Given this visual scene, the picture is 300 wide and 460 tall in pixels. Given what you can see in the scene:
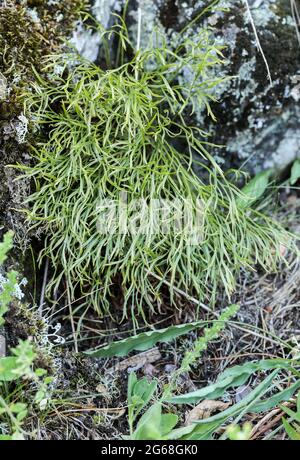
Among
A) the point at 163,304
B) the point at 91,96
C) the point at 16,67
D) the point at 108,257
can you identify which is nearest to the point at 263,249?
the point at 163,304

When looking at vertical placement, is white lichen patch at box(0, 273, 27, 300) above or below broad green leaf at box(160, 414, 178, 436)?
above

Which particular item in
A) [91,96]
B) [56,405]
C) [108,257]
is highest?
[91,96]

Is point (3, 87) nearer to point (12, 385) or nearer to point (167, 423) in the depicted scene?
point (12, 385)

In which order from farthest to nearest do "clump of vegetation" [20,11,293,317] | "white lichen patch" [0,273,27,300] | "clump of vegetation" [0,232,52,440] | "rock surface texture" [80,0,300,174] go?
"rock surface texture" [80,0,300,174] → "clump of vegetation" [20,11,293,317] → "white lichen patch" [0,273,27,300] → "clump of vegetation" [0,232,52,440]

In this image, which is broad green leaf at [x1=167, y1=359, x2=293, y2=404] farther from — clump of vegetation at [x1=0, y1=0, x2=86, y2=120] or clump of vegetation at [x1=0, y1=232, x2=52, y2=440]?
clump of vegetation at [x1=0, y1=0, x2=86, y2=120]

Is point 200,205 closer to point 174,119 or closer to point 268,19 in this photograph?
point 174,119

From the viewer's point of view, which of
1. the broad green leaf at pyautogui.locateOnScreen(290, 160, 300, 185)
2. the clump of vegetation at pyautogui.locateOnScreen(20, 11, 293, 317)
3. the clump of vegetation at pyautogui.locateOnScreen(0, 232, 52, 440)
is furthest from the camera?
the broad green leaf at pyautogui.locateOnScreen(290, 160, 300, 185)

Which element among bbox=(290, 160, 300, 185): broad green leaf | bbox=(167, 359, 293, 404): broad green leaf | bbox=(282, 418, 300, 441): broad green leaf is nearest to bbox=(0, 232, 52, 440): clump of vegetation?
bbox=(167, 359, 293, 404): broad green leaf
